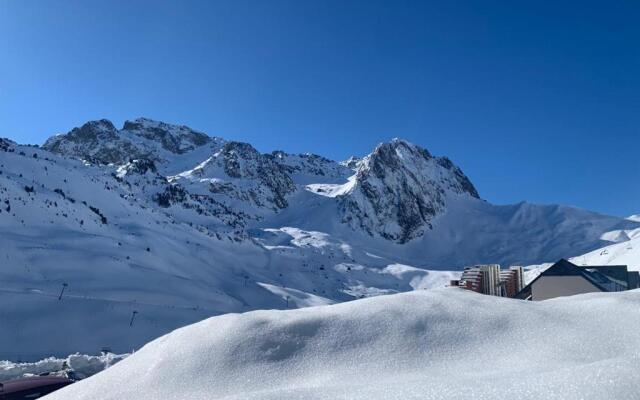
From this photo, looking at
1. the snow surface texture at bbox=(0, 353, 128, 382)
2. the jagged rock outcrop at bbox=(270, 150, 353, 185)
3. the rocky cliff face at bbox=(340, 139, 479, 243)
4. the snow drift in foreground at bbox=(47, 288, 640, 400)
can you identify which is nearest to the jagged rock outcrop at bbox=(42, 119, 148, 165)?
the jagged rock outcrop at bbox=(270, 150, 353, 185)

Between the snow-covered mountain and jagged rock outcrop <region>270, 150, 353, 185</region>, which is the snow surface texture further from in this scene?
jagged rock outcrop <region>270, 150, 353, 185</region>

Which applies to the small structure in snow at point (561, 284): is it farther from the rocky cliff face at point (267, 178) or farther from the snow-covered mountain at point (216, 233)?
the rocky cliff face at point (267, 178)

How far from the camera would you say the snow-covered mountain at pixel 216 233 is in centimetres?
2839

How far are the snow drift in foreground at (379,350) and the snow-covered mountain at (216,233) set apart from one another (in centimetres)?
1924

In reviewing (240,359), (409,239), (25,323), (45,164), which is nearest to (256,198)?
(409,239)

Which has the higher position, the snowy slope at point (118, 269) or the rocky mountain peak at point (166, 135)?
the rocky mountain peak at point (166, 135)

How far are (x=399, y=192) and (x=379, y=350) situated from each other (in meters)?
122

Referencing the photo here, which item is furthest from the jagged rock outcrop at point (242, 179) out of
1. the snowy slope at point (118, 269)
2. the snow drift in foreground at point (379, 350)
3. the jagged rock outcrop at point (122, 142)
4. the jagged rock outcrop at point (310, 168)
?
the snow drift in foreground at point (379, 350)

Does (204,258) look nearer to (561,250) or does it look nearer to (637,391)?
(637,391)

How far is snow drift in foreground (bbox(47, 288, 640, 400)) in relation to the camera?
13.1 feet

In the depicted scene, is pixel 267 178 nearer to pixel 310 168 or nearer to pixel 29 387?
pixel 310 168

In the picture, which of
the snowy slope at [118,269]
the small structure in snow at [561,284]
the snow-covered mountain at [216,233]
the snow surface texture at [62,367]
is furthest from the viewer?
the snow-covered mountain at [216,233]

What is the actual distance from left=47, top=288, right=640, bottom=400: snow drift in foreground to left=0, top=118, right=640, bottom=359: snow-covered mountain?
19.2 m

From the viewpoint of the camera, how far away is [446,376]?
3943 mm
